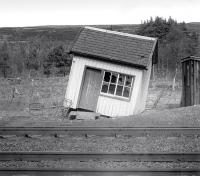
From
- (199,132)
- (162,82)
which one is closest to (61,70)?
(162,82)

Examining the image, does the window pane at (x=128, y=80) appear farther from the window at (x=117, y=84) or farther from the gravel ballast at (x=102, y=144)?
the gravel ballast at (x=102, y=144)

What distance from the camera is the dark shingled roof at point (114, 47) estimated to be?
17.4 metres

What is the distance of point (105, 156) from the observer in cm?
826

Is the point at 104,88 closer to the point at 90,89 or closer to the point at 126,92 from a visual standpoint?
the point at 90,89

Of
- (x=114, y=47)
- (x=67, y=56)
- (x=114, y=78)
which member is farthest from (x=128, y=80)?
(x=67, y=56)

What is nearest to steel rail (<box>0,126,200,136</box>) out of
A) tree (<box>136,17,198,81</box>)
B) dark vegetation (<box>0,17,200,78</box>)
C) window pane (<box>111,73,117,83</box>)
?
window pane (<box>111,73,117,83</box>)

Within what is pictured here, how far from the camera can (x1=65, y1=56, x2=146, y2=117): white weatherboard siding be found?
17.3 meters

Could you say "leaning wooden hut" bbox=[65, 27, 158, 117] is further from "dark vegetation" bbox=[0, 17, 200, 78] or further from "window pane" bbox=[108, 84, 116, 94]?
"dark vegetation" bbox=[0, 17, 200, 78]

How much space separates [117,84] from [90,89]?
4.63 feet

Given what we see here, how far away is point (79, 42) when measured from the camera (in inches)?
715

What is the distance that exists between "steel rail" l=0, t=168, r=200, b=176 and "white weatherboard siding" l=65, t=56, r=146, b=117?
33.1 feet

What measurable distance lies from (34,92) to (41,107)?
24.4 ft

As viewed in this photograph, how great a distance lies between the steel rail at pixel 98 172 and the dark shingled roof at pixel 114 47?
10418 millimetres

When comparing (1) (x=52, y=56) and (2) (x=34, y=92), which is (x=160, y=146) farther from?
(1) (x=52, y=56)
